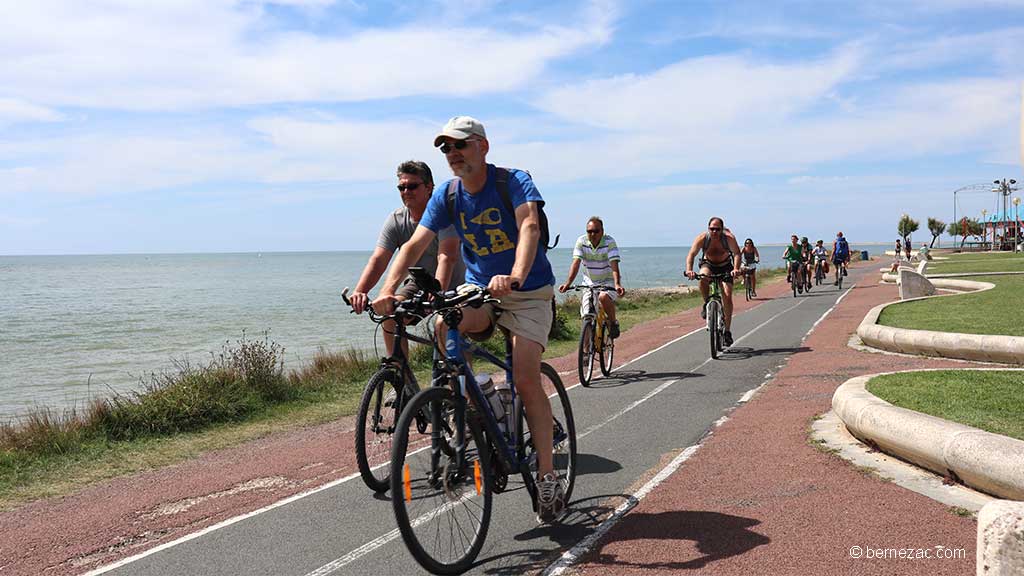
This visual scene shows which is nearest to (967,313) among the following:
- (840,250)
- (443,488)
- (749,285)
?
(443,488)

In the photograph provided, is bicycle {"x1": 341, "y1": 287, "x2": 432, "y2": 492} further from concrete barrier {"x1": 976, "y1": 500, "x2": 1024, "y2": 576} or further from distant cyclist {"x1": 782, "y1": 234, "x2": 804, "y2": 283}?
distant cyclist {"x1": 782, "y1": 234, "x2": 804, "y2": 283}

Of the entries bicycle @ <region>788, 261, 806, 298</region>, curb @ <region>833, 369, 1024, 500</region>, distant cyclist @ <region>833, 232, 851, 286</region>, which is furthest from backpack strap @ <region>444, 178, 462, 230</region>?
distant cyclist @ <region>833, 232, 851, 286</region>

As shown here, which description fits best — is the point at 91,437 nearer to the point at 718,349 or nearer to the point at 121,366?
the point at 718,349

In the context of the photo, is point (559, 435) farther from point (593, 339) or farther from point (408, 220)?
point (593, 339)

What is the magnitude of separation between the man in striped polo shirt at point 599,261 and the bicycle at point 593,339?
66mm

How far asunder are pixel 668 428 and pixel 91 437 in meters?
5.89

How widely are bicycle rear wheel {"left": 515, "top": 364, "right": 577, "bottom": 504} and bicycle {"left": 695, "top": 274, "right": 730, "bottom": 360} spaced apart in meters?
7.71

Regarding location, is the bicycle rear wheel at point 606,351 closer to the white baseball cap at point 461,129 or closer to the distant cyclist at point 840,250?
the white baseball cap at point 461,129

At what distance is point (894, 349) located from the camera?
11930 millimetres

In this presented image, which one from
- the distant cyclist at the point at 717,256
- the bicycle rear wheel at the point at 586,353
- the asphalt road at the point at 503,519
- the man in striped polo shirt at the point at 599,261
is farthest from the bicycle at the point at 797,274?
the asphalt road at the point at 503,519

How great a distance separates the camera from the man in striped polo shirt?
11.3 metres

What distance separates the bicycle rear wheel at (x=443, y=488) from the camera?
3.95 metres

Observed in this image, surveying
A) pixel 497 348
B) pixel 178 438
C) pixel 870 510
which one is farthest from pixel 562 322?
pixel 870 510

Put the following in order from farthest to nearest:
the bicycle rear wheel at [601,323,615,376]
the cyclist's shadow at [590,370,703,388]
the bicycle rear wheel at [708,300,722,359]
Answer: the bicycle rear wheel at [708,300,722,359], the bicycle rear wheel at [601,323,615,376], the cyclist's shadow at [590,370,703,388]
